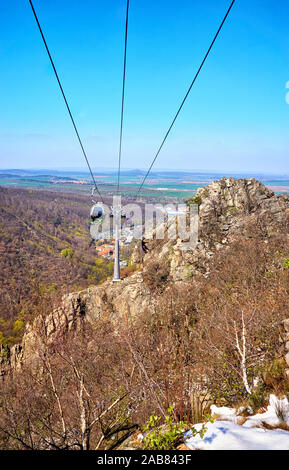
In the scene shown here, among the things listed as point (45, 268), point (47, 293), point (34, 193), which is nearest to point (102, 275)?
point (45, 268)

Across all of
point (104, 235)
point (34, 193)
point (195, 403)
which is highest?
point (34, 193)

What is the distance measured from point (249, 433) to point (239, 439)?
8.3 inches

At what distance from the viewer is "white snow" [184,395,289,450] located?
3018mm

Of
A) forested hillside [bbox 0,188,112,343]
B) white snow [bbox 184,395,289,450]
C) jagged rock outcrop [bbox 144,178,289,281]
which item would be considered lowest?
forested hillside [bbox 0,188,112,343]

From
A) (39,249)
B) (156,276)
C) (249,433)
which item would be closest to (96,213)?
(156,276)

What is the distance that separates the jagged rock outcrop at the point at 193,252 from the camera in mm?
15305

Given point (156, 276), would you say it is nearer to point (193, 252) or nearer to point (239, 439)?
point (193, 252)

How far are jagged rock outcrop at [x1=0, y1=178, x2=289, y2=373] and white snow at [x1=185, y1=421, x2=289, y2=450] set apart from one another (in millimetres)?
10905

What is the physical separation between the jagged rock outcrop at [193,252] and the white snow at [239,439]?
10905 millimetres

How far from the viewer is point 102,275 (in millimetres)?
66750

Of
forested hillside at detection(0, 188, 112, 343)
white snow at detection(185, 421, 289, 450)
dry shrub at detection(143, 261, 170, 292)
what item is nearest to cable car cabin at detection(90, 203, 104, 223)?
dry shrub at detection(143, 261, 170, 292)

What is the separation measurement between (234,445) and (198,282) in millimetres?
11316

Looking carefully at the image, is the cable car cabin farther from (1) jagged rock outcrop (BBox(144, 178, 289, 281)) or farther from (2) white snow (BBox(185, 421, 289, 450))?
(2) white snow (BBox(185, 421, 289, 450))

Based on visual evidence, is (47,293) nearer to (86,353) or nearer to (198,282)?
(86,353)
